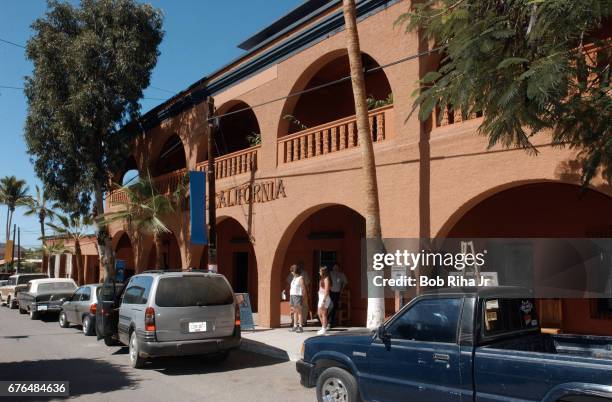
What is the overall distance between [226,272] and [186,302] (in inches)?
443

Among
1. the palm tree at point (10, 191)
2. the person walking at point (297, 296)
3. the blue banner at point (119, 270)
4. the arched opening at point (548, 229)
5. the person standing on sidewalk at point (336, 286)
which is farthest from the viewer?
the palm tree at point (10, 191)

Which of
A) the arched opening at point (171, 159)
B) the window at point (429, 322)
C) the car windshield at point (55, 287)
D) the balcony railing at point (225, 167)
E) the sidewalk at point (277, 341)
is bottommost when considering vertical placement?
the sidewalk at point (277, 341)

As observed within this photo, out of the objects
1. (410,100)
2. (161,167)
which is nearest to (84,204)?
(161,167)

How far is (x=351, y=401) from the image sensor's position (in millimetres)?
6203

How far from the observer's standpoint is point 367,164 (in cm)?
1008

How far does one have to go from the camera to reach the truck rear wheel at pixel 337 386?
623 centimetres

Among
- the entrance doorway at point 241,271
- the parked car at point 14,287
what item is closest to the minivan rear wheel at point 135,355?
the entrance doorway at point 241,271

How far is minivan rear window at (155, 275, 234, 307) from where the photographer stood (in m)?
9.52

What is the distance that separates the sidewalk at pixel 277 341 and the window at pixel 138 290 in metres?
3.00

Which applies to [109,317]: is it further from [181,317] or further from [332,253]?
[332,253]

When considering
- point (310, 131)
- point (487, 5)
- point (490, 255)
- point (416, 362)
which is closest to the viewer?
point (416, 362)

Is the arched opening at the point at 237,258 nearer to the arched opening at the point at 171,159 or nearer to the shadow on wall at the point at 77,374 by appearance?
the arched opening at the point at 171,159

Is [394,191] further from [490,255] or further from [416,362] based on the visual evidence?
[416,362]

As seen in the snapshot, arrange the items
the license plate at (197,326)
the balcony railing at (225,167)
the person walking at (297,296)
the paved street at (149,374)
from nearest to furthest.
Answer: the paved street at (149,374) → the license plate at (197,326) → the person walking at (297,296) → the balcony railing at (225,167)
